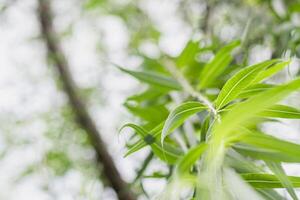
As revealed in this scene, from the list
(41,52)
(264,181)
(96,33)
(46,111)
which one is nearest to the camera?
(264,181)

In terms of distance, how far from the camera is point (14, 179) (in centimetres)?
179

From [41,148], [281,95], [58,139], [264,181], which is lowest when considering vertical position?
[41,148]

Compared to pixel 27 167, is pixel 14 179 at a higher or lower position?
lower

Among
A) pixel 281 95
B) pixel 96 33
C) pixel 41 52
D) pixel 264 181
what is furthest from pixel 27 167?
pixel 281 95

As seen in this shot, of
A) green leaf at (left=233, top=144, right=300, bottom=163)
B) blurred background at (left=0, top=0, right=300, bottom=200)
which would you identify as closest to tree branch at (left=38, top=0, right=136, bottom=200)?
blurred background at (left=0, top=0, right=300, bottom=200)

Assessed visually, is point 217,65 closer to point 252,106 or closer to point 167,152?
point 167,152

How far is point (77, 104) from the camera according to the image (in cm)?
192

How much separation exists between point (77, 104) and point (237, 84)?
5.12 feet

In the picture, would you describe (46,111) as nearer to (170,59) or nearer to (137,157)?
(137,157)

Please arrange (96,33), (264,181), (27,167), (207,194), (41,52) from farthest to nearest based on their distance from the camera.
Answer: (96,33) < (41,52) < (27,167) < (264,181) < (207,194)

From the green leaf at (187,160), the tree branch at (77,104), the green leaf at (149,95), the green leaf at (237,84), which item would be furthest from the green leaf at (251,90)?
the tree branch at (77,104)

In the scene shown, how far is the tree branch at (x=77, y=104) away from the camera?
1.73 metres

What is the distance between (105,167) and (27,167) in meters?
0.29

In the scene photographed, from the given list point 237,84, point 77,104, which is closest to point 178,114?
point 237,84
